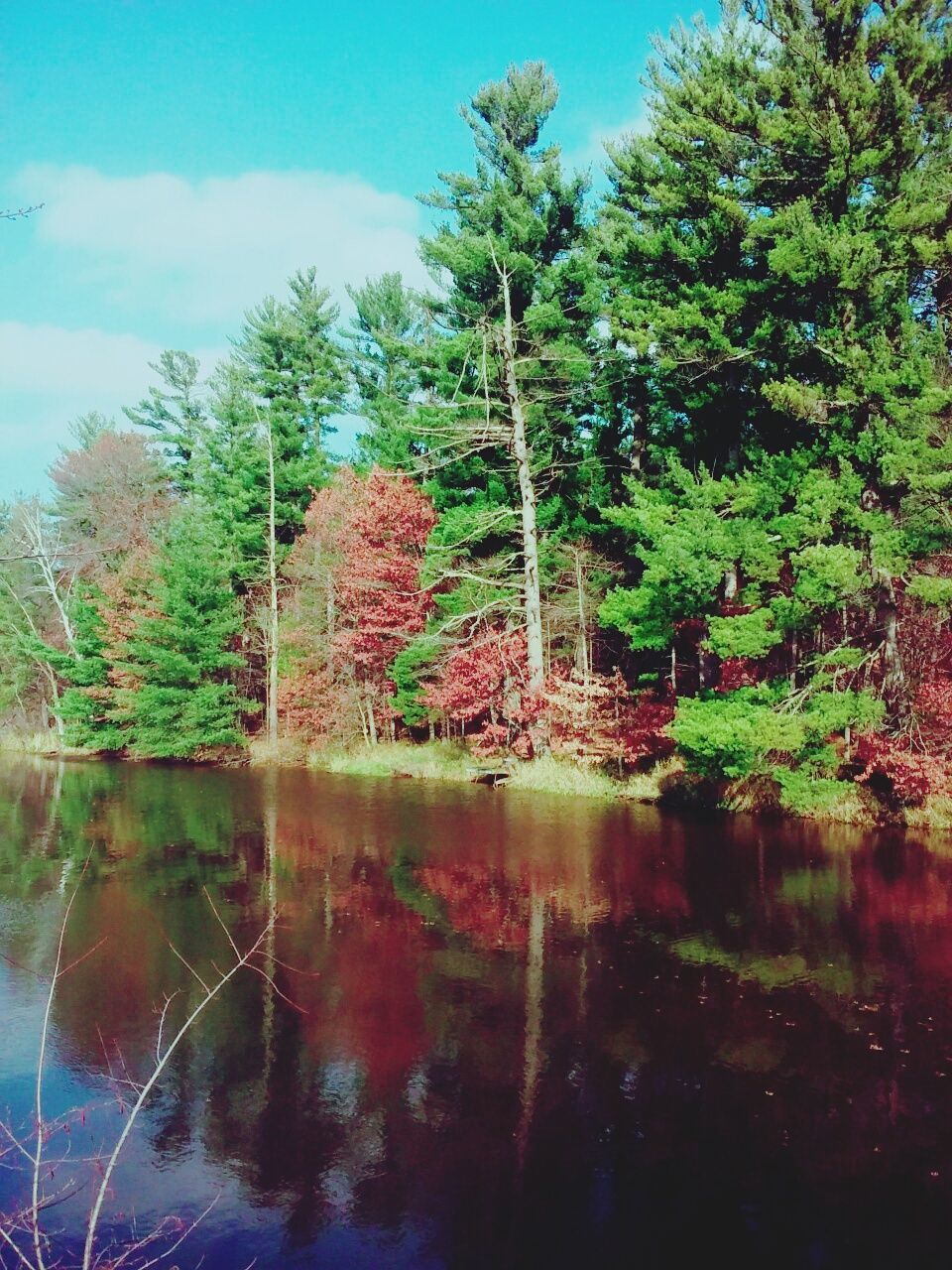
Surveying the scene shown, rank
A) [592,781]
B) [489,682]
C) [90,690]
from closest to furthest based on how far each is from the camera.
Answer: [592,781], [489,682], [90,690]

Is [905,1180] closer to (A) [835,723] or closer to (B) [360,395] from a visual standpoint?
(A) [835,723]

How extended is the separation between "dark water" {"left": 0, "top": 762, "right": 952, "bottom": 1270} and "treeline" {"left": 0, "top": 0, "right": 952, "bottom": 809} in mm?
4114

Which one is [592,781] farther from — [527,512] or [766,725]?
[527,512]

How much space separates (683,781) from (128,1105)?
14.6 meters

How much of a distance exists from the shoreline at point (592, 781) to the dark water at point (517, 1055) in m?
1.71

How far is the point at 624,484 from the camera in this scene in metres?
22.7

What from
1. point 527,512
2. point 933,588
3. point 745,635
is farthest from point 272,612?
point 933,588

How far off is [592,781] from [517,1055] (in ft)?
44.8

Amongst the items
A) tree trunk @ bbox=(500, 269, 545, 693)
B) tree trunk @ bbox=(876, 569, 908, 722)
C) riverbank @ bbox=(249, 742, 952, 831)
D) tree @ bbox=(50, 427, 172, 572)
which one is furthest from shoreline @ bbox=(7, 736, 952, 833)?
tree @ bbox=(50, 427, 172, 572)

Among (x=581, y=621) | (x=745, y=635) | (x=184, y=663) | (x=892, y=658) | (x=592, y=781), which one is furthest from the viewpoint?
(x=184, y=663)

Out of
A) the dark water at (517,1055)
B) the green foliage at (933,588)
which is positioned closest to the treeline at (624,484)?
the green foliage at (933,588)

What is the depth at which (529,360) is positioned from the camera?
22.6 metres

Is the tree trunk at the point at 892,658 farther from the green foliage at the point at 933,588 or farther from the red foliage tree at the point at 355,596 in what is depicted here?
the red foliage tree at the point at 355,596

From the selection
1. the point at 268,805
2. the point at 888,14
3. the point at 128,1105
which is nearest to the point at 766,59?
the point at 888,14
